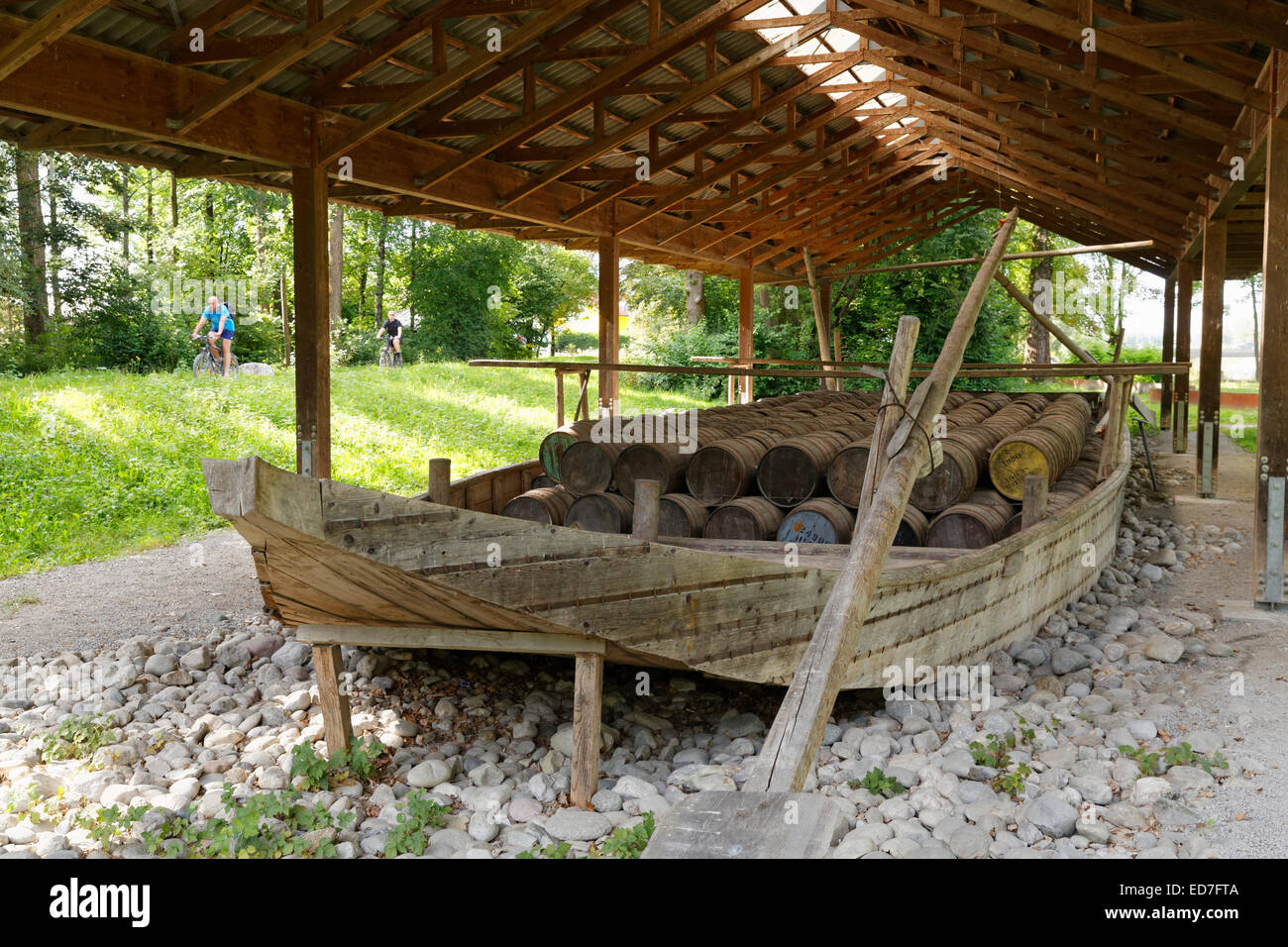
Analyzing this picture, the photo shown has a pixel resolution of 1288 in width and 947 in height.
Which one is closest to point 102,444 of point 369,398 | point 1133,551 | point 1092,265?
point 369,398

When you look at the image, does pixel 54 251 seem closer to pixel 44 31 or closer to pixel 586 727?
pixel 44 31

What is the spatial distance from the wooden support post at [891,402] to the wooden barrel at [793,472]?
228 centimetres

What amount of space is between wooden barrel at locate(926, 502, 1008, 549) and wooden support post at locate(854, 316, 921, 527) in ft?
7.29

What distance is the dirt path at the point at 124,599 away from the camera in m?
6.67

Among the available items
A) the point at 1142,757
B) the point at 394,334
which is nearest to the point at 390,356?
the point at 394,334

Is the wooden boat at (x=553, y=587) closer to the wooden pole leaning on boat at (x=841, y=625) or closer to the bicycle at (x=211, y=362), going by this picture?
the wooden pole leaning on boat at (x=841, y=625)

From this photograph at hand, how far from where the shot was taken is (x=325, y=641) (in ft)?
16.0

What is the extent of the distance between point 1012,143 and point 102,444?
13741 mm

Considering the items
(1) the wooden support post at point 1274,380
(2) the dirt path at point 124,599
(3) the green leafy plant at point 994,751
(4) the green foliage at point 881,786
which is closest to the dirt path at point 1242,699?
(1) the wooden support post at point 1274,380

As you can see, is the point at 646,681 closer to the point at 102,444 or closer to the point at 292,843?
the point at 292,843

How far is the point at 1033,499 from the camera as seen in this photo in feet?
21.7

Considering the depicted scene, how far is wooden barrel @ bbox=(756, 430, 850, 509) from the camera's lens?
708 centimetres

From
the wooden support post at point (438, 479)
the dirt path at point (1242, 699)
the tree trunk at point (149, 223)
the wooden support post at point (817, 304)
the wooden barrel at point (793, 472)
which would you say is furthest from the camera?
the tree trunk at point (149, 223)

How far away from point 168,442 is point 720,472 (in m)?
8.37
